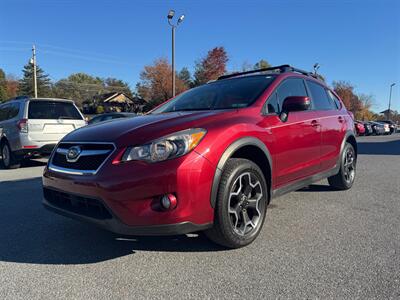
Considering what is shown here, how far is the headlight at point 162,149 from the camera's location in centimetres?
268

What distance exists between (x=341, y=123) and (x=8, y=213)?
478 centimetres

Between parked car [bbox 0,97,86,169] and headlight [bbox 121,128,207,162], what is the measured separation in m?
6.41

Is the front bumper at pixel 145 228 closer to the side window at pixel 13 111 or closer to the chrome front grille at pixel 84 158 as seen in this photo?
the chrome front grille at pixel 84 158

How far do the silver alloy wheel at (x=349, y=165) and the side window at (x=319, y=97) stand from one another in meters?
0.84

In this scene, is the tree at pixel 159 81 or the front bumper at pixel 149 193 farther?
the tree at pixel 159 81

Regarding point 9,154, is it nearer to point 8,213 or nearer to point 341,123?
point 8,213

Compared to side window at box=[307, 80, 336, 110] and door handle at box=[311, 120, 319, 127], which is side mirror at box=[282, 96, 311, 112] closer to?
door handle at box=[311, 120, 319, 127]

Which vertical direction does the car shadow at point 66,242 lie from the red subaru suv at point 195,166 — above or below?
below

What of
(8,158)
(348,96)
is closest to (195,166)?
(8,158)

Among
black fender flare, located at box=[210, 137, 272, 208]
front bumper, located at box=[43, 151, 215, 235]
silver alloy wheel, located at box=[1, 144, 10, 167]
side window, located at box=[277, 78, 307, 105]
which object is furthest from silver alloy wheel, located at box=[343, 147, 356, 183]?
silver alloy wheel, located at box=[1, 144, 10, 167]

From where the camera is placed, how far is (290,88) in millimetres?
4223

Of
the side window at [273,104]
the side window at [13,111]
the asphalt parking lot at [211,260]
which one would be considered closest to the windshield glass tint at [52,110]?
the side window at [13,111]

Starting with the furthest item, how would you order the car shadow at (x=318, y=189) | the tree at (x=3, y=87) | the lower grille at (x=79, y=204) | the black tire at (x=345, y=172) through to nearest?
the tree at (x=3, y=87), the car shadow at (x=318, y=189), the black tire at (x=345, y=172), the lower grille at (x=79, y=204)

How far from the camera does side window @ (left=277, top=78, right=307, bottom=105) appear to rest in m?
3.98
